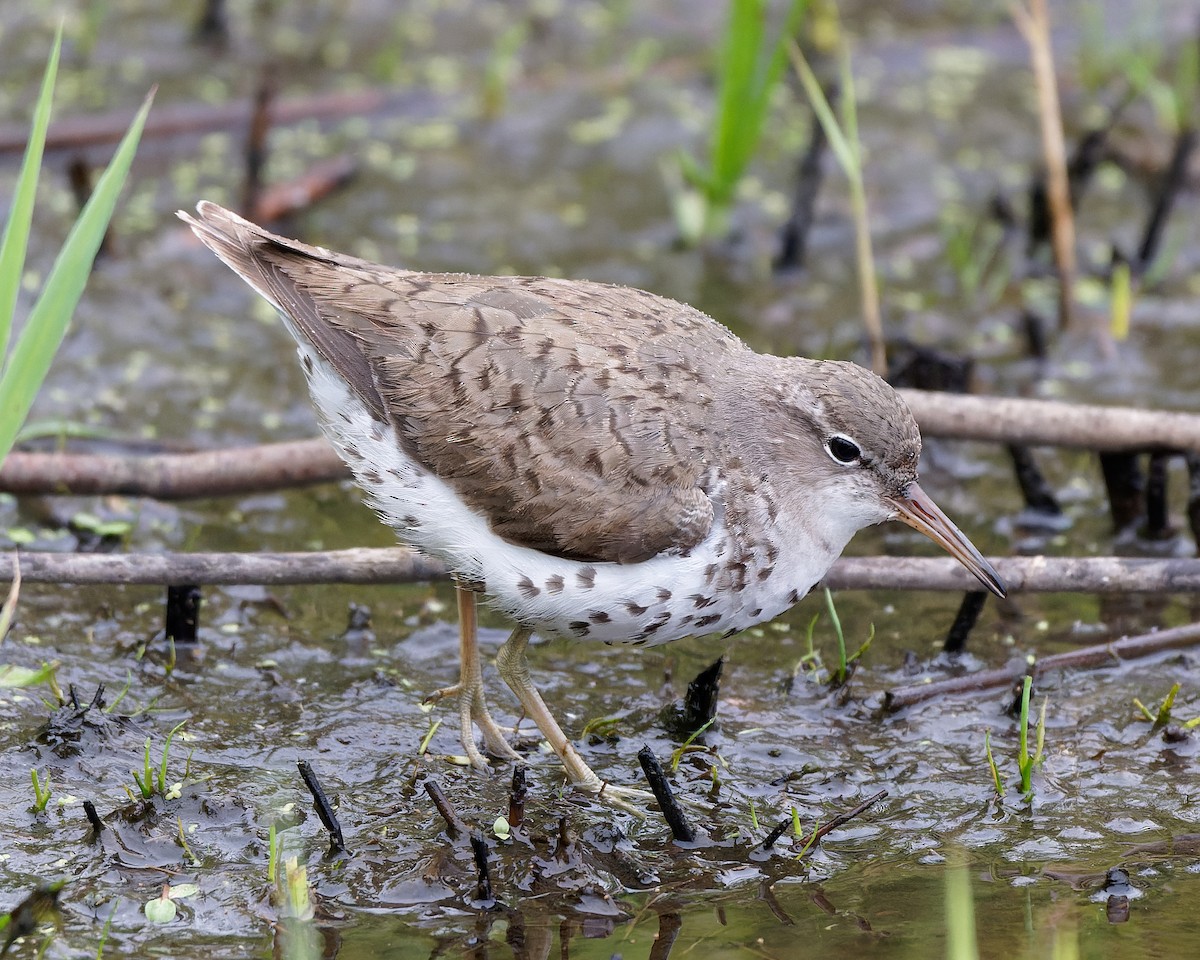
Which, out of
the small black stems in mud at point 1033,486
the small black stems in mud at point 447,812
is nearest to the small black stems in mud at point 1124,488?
the small black stems in mud at point 1033,486

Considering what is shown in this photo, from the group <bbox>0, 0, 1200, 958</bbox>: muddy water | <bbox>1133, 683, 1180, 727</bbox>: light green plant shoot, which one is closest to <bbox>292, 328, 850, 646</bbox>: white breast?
<bbox>0, 0, 1200, 958</bbox>: muddy water

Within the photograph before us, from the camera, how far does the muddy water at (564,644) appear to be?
15.6 feet

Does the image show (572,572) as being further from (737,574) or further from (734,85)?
(734,85)

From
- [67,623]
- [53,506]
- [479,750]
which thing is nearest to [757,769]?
[479,750]

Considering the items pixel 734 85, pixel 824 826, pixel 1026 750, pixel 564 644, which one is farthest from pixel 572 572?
pixel 734 85

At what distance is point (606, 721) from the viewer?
18.9 ft

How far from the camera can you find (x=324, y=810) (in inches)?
189

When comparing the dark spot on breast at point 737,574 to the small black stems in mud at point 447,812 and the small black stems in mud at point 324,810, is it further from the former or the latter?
the small black stems in mud at point 324,810

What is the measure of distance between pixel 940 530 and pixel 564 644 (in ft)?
5.84

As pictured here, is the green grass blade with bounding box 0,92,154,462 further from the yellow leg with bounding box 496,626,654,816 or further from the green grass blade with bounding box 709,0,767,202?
the green grass blade with bounding box 709,0,767,202

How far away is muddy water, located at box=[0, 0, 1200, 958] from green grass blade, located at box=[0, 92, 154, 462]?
1.42 metres

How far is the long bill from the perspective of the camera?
5.50 meters

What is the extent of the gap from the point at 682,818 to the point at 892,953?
844 mm

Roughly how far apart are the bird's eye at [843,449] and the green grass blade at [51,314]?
2.60m
